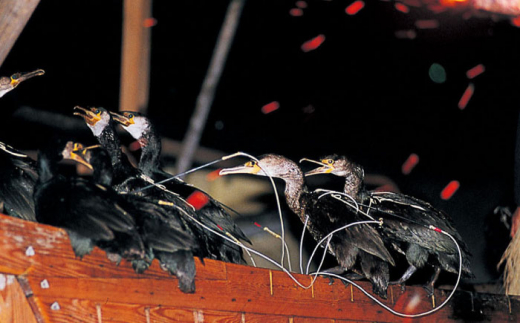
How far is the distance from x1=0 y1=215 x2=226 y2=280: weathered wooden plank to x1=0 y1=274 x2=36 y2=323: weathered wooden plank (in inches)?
1.4

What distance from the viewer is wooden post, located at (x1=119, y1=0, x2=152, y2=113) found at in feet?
15.0

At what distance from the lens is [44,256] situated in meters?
2.17

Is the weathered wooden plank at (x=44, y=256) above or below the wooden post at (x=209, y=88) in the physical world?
below

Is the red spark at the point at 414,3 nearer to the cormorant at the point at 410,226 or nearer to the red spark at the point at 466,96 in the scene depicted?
the red spark at the point at 466,96

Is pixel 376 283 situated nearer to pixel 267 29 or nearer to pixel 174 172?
pixel 174 172

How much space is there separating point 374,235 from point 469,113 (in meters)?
2.99

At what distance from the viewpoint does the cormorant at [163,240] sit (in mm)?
2453

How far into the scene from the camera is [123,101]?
473 cm

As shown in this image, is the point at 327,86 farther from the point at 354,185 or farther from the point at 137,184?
the point at 137,184

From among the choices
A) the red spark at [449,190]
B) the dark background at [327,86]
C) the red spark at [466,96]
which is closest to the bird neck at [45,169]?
the dark background at [327,86]

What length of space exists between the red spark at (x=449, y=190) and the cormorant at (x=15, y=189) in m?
3.79

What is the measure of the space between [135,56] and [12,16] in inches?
61.3

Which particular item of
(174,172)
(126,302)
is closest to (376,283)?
(126,302)

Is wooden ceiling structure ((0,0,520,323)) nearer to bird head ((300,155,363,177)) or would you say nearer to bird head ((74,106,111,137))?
bird head ((74,106,111,137))
